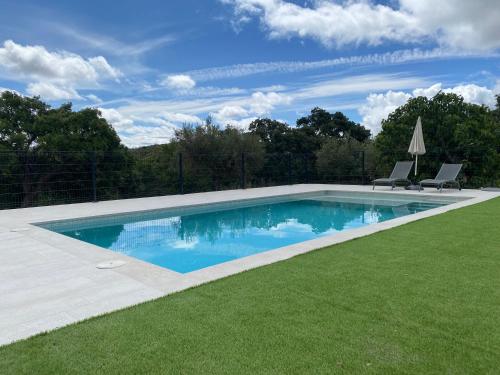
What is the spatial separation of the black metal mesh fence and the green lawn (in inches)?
280

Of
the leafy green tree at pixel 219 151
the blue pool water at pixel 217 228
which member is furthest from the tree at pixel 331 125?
the blue pool water at pixel 217 228

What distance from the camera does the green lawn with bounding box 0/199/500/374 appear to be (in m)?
2.14

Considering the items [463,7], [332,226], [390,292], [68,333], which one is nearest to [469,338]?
[390,292]

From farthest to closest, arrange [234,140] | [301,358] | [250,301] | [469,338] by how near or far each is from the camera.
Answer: [234,140], [250,301], [469,338], [301,358]

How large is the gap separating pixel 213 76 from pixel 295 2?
700 cm

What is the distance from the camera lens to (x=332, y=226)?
8.80m

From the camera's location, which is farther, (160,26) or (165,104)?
(165,104)

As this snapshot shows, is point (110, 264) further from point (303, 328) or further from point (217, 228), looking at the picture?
point (217, 228)

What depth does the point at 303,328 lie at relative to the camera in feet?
8.36

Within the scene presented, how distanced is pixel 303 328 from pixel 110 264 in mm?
2664

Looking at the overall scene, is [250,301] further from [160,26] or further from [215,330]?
[160,26]

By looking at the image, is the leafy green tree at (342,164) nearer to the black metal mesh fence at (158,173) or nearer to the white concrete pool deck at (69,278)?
the black metal mesh fence at (158,173)

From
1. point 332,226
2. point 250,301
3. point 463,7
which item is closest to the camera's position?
point 250,301

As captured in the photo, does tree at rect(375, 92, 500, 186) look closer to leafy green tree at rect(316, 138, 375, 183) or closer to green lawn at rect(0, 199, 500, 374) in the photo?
leafy green tree at rect(316, 138, 375, 183)
